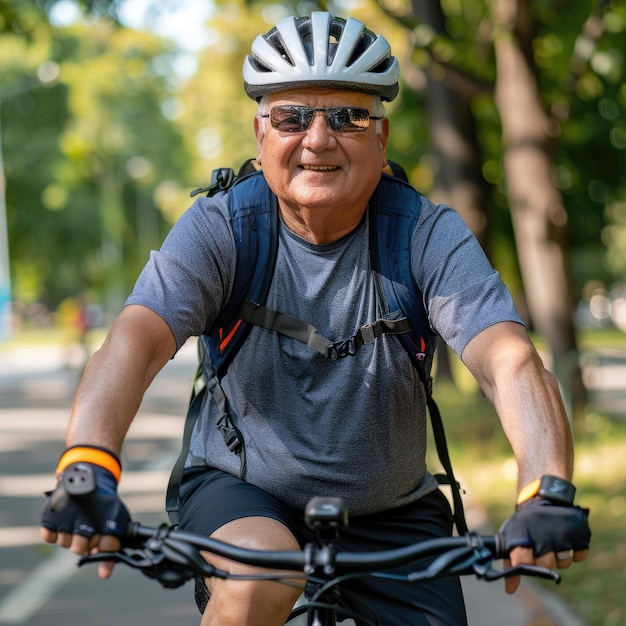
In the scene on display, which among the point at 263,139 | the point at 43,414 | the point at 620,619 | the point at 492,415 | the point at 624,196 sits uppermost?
the point at 624,196

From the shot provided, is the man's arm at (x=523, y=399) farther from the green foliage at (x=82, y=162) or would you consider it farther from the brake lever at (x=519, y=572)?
the green foliage at (x=82, y=162)

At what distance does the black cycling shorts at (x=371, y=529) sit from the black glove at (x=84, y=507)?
1.62ft

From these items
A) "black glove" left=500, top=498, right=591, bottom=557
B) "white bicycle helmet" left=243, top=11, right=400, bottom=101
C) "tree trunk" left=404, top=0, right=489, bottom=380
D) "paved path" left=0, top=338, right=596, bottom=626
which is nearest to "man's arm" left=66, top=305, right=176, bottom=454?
"white bicycle helmet" left=243, top=11, right=400, bottom=101

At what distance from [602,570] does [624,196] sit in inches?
586

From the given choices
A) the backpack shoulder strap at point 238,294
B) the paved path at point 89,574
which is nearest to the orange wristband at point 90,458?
the backpack shoulder strap at point 238,294

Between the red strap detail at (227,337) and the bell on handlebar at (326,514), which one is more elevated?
the red strap detail at (227,337)

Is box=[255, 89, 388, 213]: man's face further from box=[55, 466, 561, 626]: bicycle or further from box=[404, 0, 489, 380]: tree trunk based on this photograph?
box=[404, 0, 489, 380]: tree trunk

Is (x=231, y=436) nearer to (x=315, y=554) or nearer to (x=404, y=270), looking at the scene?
(x=404, y=270)

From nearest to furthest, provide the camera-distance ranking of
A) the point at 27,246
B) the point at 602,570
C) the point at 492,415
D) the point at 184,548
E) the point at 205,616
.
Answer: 1. the point at 184,548
2. the point at 205,616
3. the point at 602,570
4. the point at 492,415
5. the point at 27,246

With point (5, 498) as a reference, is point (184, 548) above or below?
below

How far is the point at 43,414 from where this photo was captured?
20.0 meters

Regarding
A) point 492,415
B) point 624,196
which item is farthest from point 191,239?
point 624,196

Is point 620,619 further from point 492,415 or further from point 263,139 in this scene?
point 492,415

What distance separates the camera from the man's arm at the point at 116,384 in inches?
101
